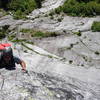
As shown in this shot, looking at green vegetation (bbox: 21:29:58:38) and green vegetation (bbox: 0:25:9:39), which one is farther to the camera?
green vegetation (bbox: 0:25:9:39)

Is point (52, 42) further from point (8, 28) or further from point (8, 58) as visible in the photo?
point (8, 58)

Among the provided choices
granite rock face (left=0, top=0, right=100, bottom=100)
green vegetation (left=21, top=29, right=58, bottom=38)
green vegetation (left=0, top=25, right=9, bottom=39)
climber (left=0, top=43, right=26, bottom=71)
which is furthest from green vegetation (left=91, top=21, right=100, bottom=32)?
climber (left=0, top=43, right=26, bottom=71)

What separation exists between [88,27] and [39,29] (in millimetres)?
6442

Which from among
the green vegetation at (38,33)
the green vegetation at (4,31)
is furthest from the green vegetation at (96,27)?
the green vegetation at (4,31)

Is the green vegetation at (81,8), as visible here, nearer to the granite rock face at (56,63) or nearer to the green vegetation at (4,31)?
the granite rock face at (56,63)

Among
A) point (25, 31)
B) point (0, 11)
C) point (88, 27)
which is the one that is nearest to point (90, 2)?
point (88, 27)

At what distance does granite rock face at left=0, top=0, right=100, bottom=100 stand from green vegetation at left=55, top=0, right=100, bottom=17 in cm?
140

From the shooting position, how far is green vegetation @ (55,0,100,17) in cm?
3975

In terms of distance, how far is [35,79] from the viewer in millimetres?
12453

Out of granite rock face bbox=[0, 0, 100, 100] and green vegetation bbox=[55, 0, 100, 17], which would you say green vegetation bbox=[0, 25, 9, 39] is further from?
green vegetation bbox=[55, 0, 100, 17]

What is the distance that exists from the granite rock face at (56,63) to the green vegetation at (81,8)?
1398 mm

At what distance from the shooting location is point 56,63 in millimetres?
28719

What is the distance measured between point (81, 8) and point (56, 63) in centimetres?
1475

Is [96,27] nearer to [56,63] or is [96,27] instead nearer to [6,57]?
[56,63]
